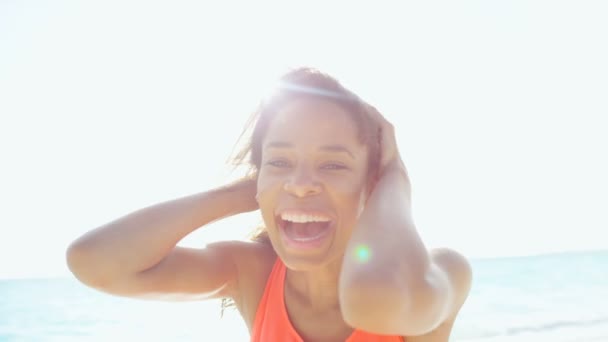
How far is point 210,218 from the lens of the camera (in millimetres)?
2619

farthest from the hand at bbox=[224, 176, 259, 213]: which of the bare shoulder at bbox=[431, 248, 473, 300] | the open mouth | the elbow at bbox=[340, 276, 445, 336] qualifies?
the elbow at bbox=[340, 276, 445, 336]

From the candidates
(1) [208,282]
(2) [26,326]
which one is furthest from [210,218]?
(2) [26,326]

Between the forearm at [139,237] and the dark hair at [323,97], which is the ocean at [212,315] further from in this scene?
the dark hair at [323,97]

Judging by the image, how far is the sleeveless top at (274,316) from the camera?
246 cm

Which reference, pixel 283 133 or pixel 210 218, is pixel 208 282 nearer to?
pixel 210 218

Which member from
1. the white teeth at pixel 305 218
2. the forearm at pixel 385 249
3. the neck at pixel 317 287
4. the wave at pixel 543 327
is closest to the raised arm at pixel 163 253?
the neck at pixel 317 287

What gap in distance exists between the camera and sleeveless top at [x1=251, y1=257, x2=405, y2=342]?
2.46 m

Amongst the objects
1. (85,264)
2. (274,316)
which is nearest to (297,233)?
(274,316)

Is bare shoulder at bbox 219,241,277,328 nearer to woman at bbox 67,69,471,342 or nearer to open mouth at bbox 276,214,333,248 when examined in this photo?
woman at bbox 67,69,471,342

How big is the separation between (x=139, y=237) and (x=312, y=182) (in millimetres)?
814

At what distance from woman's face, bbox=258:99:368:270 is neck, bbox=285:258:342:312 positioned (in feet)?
0.69

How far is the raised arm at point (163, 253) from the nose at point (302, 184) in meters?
0.56

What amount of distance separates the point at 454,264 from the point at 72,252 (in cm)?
155

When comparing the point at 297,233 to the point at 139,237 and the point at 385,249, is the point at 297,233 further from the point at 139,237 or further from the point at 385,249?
the point at 139,237
